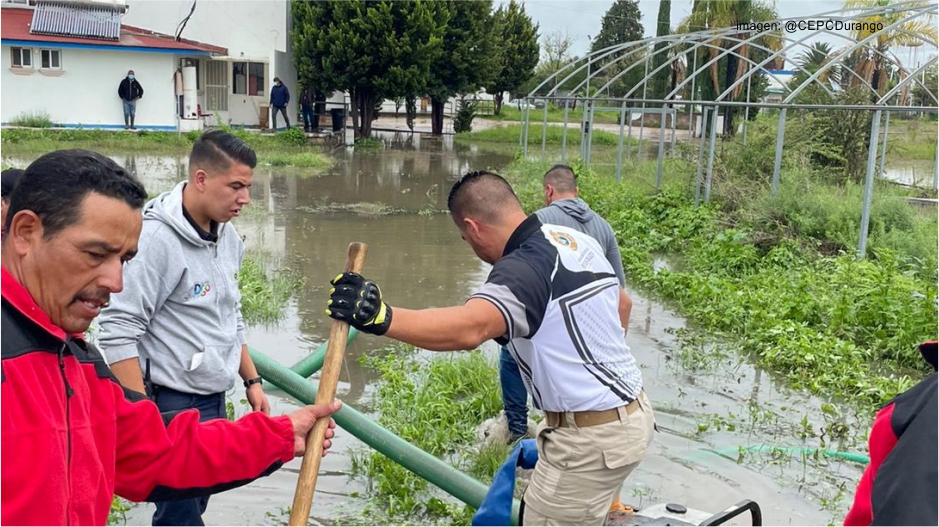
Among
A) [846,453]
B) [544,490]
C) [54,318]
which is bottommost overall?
[846,453]

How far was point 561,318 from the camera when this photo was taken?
3180 mm

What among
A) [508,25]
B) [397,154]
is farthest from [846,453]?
[508,25]

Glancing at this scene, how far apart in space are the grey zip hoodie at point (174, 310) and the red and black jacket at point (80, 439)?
976 mm

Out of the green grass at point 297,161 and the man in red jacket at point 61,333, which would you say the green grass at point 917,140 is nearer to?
the green grass at point 297,161

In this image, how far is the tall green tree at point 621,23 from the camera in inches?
2382

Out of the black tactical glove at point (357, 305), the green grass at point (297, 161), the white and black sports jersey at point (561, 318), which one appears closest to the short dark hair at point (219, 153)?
the black tactical glove at point (357, 305)

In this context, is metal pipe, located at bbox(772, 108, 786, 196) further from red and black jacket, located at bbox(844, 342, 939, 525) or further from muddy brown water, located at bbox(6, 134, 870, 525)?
red and black jacket, located at bbox(844, 342, 939, 525)

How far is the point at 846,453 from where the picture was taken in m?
5.74

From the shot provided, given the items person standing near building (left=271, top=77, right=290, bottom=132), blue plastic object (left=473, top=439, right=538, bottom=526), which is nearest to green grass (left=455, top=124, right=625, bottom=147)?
person standing near building (left=271, top=77, right=290, bottom=132)

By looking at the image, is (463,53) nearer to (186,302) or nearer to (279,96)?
(279,96)

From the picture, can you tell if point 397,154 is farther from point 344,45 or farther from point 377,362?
point 377,362

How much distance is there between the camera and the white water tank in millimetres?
27375

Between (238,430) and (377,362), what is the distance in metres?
4.39

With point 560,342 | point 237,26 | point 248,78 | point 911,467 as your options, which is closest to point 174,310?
point 560,342
